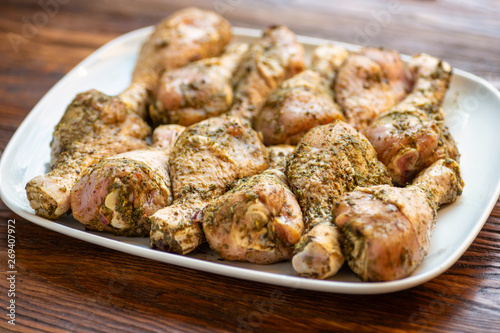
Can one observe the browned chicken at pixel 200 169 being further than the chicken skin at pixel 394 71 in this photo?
No

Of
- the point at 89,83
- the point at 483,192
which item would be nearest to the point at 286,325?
the point at 483,192

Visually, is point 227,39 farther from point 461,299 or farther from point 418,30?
point 461,299

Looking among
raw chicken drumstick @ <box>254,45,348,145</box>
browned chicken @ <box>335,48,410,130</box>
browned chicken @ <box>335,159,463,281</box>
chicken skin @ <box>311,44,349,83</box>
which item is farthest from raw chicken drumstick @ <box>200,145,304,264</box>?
chicken skin @ <box>311,44,349,83</box>

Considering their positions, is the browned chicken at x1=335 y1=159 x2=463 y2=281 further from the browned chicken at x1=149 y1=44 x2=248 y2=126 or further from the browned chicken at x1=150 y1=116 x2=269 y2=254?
the browned chicken at x1=149 y1=44 x2=248 y2=126

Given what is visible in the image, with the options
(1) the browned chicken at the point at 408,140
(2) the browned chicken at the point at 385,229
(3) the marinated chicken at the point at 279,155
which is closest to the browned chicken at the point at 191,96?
(3) the marinated chicken at the point at 279,155

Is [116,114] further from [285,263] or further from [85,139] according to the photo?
[285,263]

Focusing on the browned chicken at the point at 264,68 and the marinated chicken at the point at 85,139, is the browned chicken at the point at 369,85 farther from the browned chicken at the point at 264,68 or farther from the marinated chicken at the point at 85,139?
the marinated chicken at the point at 85,139
